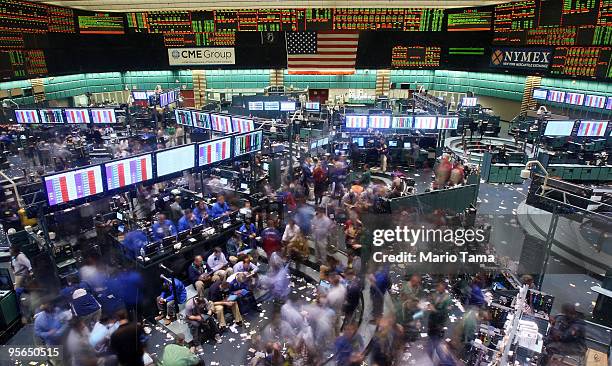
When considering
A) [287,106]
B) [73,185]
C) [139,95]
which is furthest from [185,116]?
[139,95]

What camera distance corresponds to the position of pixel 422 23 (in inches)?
1021

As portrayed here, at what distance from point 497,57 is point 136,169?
22.1 metres

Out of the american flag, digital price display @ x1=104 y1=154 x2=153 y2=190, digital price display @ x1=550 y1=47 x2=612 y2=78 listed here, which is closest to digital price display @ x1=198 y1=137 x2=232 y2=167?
digital price display @ x1=104 y1=154 x2=153 y2=190

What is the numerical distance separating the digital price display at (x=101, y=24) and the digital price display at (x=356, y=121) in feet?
62.4

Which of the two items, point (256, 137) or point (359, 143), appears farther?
point (359, 143)

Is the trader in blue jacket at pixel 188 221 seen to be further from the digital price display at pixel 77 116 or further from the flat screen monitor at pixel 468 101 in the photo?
the flat screen monitor at pixel 468 101

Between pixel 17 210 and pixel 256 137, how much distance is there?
6711mm

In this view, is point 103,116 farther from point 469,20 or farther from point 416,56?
point 469,20

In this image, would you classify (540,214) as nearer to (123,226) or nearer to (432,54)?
(123,226)

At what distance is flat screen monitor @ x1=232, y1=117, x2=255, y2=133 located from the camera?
1296cm

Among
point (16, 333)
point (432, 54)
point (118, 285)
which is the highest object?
point (432, 54)

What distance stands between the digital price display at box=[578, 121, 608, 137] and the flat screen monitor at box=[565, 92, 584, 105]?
17.3ft

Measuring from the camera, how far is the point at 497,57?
77.3ft

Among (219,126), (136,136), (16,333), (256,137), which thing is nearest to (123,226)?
(16,333)
